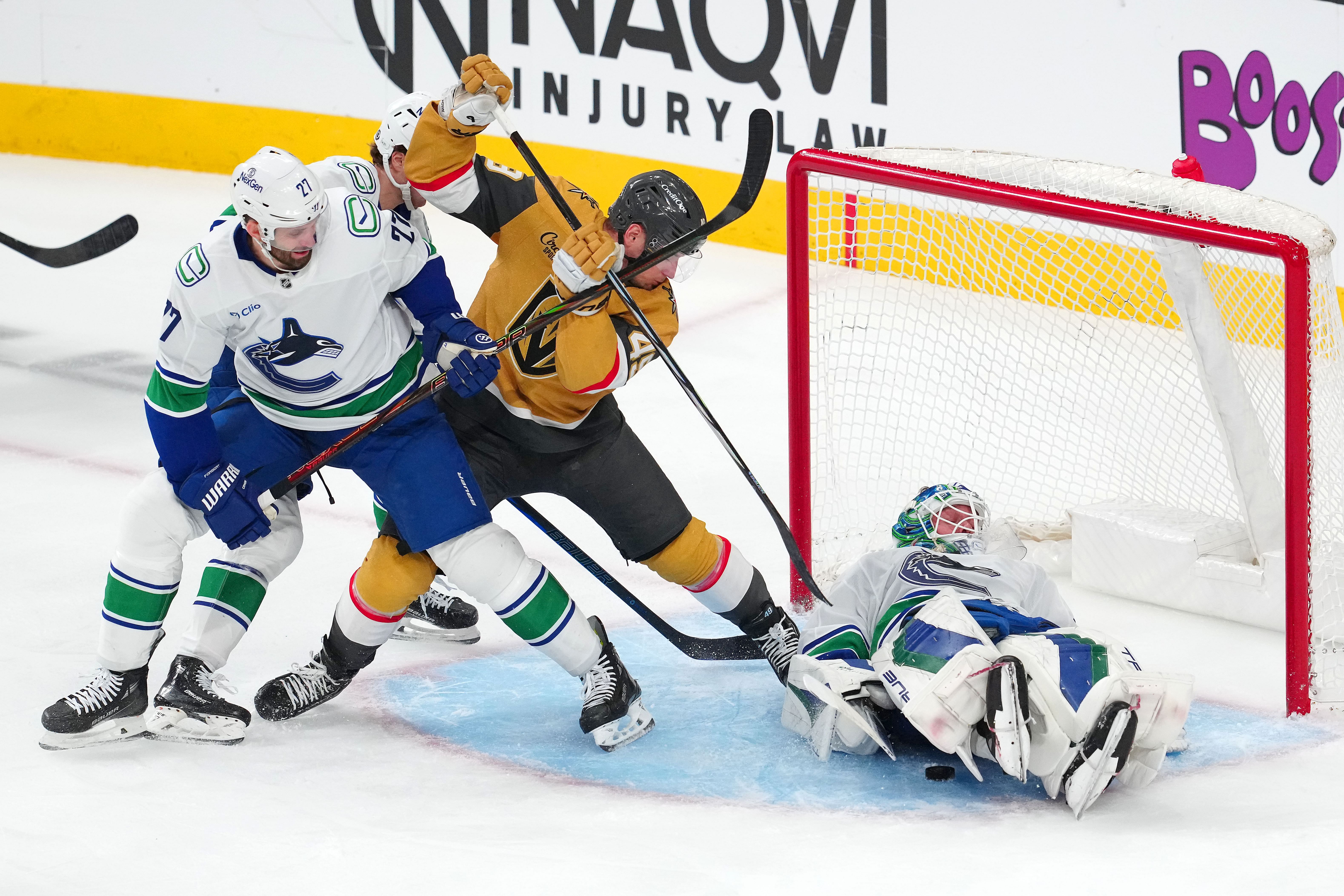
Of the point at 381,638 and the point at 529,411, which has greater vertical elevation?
the point at 529,411

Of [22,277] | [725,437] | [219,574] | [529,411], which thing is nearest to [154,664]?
[219,574]

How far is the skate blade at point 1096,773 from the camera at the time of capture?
2400mm

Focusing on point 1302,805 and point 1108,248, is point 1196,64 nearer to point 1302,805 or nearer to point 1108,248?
Answer: point 1108,248

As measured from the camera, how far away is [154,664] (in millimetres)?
3170

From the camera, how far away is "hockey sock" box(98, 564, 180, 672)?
2.69m

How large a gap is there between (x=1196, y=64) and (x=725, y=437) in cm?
255

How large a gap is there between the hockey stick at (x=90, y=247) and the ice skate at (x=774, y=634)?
52.0 inches

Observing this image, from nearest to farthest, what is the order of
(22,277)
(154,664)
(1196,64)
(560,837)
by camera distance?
(560,837) < (154,664) < (1196,64) < (22,277)

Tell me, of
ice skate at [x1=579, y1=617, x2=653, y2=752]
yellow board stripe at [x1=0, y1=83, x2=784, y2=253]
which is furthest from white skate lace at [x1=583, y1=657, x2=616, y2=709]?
yellow board stripe at [x1=0, y1=83, x2=784, y2=253]

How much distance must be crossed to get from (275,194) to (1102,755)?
1.47 metres

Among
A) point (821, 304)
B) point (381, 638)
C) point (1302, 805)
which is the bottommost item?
point (1302, 805)

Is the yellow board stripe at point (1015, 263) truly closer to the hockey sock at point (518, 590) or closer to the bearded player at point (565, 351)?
the bearded player at point (565, 351)

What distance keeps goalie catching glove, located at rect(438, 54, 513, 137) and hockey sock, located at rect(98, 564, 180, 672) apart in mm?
881

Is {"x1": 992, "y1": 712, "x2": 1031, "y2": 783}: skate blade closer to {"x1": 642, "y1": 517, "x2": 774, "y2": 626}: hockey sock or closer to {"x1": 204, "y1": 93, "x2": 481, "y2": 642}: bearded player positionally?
{"x1": 642, "y1": 517, "x2": 774, "y2": 626}: hockey sock
